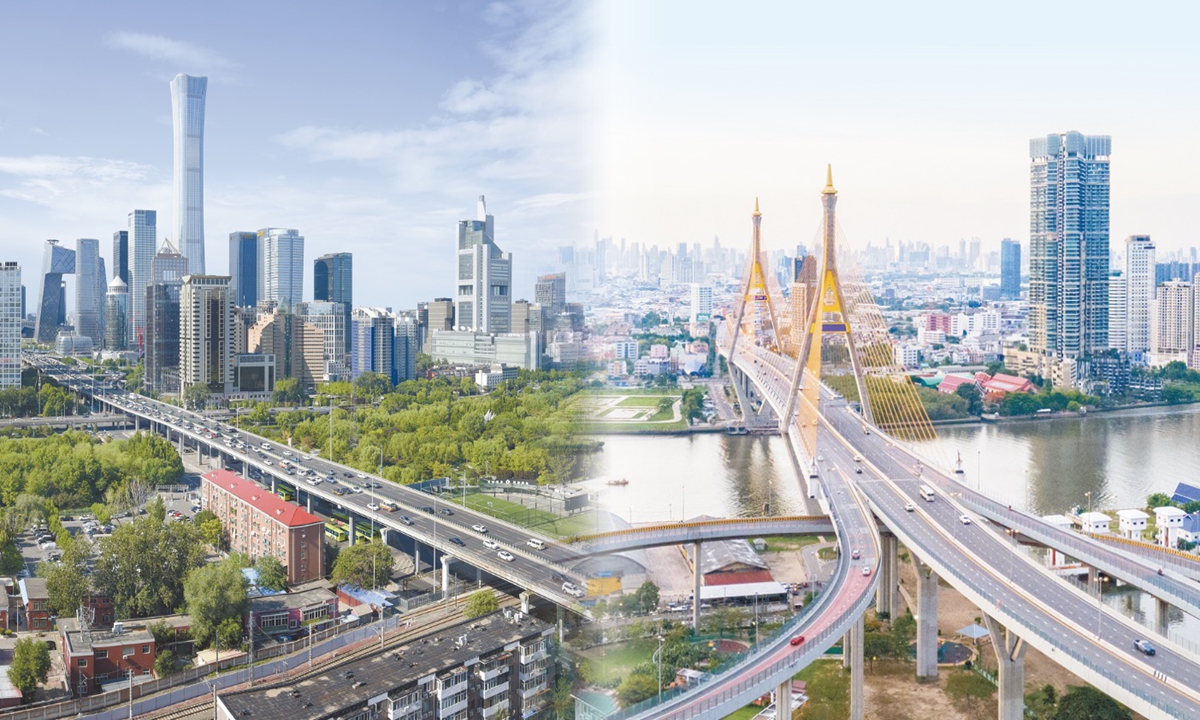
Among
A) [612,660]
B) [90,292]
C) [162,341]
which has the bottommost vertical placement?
[612,660]

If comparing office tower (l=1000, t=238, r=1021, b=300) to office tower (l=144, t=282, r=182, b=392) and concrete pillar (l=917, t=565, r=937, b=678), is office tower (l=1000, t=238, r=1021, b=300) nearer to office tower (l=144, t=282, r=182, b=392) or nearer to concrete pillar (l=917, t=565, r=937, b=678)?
office tower (l=144, t=282, r=182, b=392)

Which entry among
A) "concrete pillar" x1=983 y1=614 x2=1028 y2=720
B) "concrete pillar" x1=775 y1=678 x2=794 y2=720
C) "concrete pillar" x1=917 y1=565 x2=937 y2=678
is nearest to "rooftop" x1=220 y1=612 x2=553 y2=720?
"concrete pillar" x1=775 y1=678 x2=794 y2=720

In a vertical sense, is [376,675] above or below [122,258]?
below

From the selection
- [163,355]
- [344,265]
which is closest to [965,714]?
[344,265]

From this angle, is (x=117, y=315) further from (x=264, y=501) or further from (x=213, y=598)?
(x=213, y=598)

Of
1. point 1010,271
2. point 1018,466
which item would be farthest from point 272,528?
point 1010,271

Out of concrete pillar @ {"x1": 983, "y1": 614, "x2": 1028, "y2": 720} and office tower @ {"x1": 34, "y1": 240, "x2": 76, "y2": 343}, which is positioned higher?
office tower @ {"x1": 34, "y1": 240, "x2": 76, "y2": 343}

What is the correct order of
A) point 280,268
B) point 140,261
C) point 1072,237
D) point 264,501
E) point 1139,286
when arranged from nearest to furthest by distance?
1. point 264,501
2. point 280,268
3. point 140,261
4. point 1072,237
5. point 1139,286
